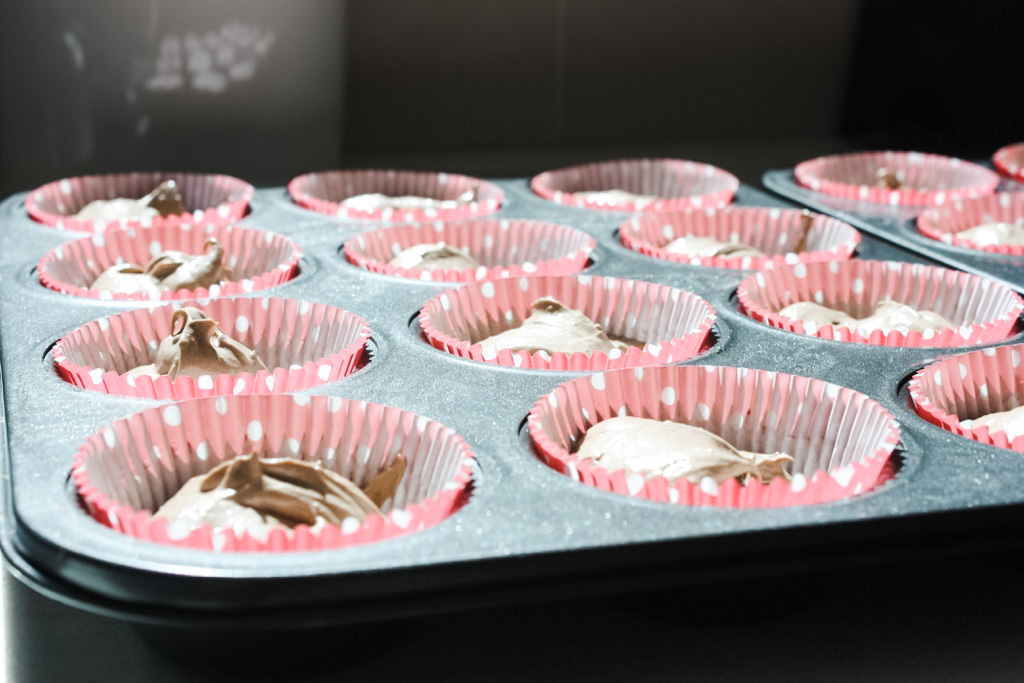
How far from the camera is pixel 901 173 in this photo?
3195 mm

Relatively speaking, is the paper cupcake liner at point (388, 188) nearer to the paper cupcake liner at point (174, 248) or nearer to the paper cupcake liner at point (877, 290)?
the paper cupcake liner at point (174, 248)

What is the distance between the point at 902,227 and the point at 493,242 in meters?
0.97

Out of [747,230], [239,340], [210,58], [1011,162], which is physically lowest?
[239,340]

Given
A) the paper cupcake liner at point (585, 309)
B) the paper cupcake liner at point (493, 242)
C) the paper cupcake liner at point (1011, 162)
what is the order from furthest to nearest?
the paper cupcake liner at point (1011, 162), the paper cupcake liner at point (493, 242), the paper cupcake liner at point (585, 309)

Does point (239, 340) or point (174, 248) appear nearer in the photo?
point (239, 340)

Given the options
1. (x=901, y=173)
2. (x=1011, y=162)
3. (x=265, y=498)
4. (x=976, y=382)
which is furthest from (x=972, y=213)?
(x=265, y=498)

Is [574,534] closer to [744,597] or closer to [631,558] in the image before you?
[631,558]

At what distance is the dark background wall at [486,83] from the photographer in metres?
2.78

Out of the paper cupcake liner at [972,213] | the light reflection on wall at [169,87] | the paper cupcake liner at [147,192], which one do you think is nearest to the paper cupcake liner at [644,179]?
the paper cupcake liner at [972,213]

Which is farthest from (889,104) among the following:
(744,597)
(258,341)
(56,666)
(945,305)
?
(56,666)

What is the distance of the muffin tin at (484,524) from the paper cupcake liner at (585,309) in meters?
0.12

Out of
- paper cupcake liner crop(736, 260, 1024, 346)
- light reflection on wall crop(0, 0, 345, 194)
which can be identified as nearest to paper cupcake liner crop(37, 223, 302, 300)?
light reflection on wall crop(0, 0, 345, 194)

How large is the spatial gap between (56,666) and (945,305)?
1744 mm

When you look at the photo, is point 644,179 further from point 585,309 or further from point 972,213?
point 585,309
